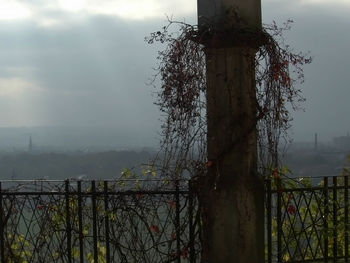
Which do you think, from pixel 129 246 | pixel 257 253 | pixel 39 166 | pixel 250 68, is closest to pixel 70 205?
pixel 129 246

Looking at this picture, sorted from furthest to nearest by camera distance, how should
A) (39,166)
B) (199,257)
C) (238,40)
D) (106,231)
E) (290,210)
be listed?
1. (39,166)
2. (290,210)
3. (106,231)
4. (199,257)
5. (238,40)

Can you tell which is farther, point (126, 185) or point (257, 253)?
point (126, 185)

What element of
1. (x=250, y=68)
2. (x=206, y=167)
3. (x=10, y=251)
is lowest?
(x=10, y=251)

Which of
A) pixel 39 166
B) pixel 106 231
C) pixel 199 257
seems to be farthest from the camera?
pixel 39 166

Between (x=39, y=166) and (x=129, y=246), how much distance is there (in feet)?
51.8

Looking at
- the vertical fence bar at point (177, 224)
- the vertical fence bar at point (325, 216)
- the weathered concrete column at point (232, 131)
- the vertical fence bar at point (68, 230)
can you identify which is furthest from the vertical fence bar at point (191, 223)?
the vertical fence bar at point (325, 216)

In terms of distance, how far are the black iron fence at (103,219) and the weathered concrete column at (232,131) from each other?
2.12 feet

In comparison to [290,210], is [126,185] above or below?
above

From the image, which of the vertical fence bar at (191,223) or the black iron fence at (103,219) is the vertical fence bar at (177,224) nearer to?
the black iron fence at (103,219)

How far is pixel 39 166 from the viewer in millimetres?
20531

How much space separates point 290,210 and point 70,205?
275cm

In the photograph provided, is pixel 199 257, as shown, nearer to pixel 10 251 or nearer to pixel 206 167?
pixel 206 167

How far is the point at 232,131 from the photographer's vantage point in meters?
4.61

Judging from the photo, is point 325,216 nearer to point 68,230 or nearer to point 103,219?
point 103,219
